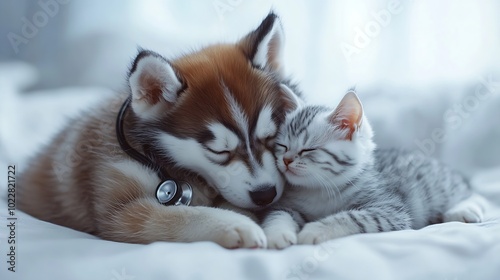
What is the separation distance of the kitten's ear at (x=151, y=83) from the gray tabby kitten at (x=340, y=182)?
0.92 ft

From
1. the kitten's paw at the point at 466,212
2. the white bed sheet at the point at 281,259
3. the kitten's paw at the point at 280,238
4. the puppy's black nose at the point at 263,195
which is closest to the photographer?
the white bed sheet at the point at 281,259

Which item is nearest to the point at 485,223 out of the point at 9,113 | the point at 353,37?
the point at 353,37

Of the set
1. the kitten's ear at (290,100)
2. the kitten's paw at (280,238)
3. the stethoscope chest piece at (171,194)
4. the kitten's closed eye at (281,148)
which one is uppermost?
the kitten's ear at (290,100)

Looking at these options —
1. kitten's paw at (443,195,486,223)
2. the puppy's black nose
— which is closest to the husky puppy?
the puppy's black nose

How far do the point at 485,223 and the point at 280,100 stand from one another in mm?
Answer: 562

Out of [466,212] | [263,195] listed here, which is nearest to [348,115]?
[263,195]

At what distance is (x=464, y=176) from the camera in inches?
68.3

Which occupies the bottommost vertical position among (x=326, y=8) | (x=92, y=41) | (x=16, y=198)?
(x=16, y=198)

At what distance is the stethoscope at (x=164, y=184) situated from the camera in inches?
49.8

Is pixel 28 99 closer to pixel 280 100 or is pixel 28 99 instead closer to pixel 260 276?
pixel 280 100

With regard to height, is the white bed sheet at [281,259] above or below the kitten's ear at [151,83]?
below

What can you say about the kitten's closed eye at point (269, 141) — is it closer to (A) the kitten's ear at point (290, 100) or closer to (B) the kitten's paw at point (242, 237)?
(A) the kitten's ear at point (290, 100)

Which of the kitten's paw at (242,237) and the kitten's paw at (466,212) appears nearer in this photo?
the kitten's paw at (242,237)

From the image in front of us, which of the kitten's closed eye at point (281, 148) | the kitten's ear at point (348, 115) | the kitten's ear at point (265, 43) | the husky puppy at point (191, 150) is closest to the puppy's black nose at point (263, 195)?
the husky puppy at point (191, 150)
